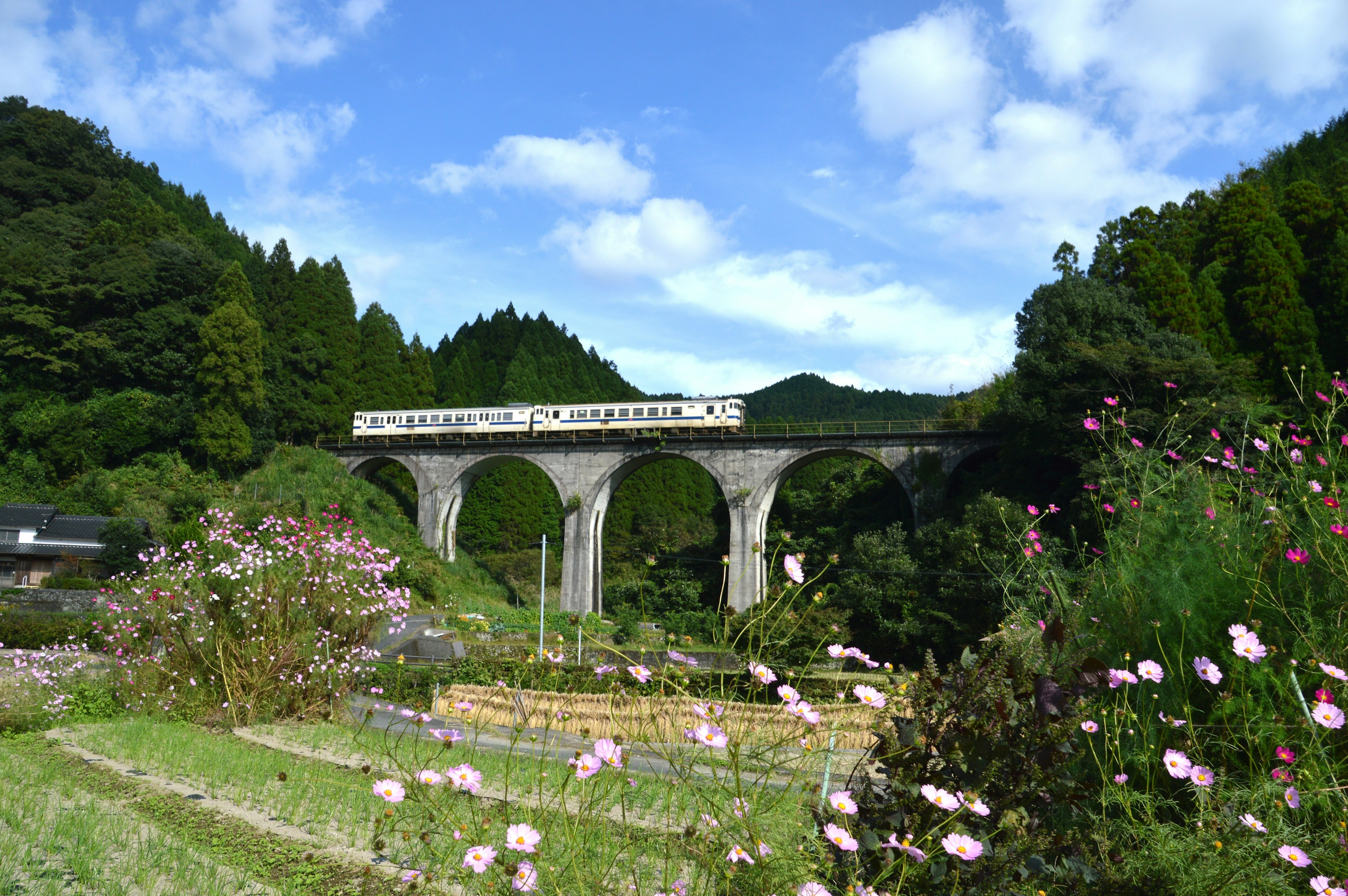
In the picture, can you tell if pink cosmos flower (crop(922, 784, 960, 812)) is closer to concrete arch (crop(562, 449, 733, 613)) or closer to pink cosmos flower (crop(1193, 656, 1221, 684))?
pink cosmos flower (crop(1193, 656, 1221, 684))

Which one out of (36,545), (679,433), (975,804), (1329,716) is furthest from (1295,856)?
(36,545)

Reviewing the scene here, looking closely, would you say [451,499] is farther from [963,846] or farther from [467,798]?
[963,846]

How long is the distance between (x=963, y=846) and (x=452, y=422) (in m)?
35.0

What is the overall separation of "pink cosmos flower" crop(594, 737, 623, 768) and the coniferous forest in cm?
40

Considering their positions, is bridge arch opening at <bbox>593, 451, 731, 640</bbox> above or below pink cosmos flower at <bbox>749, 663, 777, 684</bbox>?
below

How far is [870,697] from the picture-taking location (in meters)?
2.21

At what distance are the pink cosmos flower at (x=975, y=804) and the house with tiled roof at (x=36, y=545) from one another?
30.2 metres

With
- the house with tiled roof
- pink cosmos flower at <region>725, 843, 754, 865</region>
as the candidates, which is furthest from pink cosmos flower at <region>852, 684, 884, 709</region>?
the house with tiled roof

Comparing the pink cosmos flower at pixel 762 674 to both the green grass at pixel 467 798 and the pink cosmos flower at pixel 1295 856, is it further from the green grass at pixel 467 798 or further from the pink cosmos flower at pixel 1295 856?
the pink cosmos flower at pixel 1295 856

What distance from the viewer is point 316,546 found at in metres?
8.29

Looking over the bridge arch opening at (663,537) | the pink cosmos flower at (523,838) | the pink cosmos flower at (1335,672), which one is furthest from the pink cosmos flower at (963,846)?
the bridge arch opening at (663,537)

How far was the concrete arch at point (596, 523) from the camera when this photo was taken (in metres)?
32.0

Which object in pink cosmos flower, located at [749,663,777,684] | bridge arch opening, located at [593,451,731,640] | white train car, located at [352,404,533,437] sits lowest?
bridge arch opening, located at [593,451,731,640]

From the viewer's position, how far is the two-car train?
104 ft
